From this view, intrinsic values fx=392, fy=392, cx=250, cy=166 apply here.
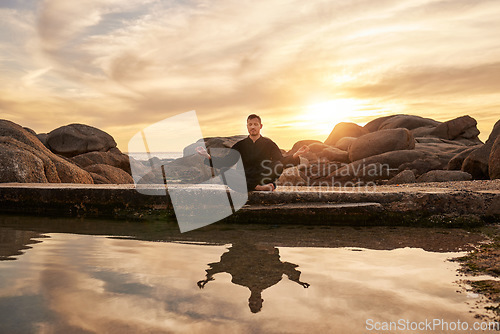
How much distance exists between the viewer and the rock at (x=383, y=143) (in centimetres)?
2055

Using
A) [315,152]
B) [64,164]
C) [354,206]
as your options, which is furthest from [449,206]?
[315,152]

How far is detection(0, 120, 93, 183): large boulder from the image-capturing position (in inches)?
334

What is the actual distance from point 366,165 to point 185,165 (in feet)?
27.7

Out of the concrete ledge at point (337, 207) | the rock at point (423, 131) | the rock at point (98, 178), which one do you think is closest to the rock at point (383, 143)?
the rock at point (423, 131)

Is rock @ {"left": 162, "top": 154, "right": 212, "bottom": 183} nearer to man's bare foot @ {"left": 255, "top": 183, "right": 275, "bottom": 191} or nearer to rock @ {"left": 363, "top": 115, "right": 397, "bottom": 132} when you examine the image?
man's bare foot @ {"left": 255, "top": 183, "right": 275, "bottom": 191}

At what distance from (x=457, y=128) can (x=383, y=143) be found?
13.4m

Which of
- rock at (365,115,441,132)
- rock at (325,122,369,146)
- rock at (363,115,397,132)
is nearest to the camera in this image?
rock at (365,115,441,132)

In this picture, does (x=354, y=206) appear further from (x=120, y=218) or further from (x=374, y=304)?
(x=120, y=218)

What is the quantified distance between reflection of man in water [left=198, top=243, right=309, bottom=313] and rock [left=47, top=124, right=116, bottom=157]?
16496 mm

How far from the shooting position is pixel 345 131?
122ft

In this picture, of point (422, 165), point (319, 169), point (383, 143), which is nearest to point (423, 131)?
point (383, 143)

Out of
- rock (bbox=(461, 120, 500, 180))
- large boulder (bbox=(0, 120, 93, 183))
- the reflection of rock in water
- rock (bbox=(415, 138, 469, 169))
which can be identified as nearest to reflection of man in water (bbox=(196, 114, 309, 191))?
the reflection of rock in water

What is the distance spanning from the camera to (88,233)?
14.6 ft

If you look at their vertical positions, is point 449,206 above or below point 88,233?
below
